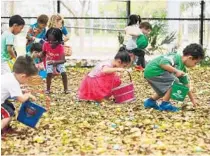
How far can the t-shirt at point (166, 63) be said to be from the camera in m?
6.58

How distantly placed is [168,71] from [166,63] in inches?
6.8

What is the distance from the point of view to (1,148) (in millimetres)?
4664

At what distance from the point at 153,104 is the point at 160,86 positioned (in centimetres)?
27

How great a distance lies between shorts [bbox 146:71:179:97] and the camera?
6.78m

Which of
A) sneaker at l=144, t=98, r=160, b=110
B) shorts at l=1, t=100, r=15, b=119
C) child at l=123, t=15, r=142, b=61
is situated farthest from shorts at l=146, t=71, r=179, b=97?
child at l=123, t=15, r=142, b=61

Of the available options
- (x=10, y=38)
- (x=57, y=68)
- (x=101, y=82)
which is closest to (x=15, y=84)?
(x=101, y=82)

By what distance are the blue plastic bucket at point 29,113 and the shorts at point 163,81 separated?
2070 millimetres

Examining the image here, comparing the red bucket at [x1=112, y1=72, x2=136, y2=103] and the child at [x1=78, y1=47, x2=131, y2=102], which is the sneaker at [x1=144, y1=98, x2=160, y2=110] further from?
the child at [x1=78, y1=47, x2=131, y2=102]

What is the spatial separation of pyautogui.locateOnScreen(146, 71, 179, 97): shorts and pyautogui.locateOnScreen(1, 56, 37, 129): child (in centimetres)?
218

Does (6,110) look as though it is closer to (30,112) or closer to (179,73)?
(30,112)

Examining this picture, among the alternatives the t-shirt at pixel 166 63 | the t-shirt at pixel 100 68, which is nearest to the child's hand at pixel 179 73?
the t-shirt at pixel 166 63

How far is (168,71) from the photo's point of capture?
670 cm

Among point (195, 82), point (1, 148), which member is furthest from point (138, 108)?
point (195, 82)

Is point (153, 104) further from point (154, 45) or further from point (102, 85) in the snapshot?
point (154, 45)
